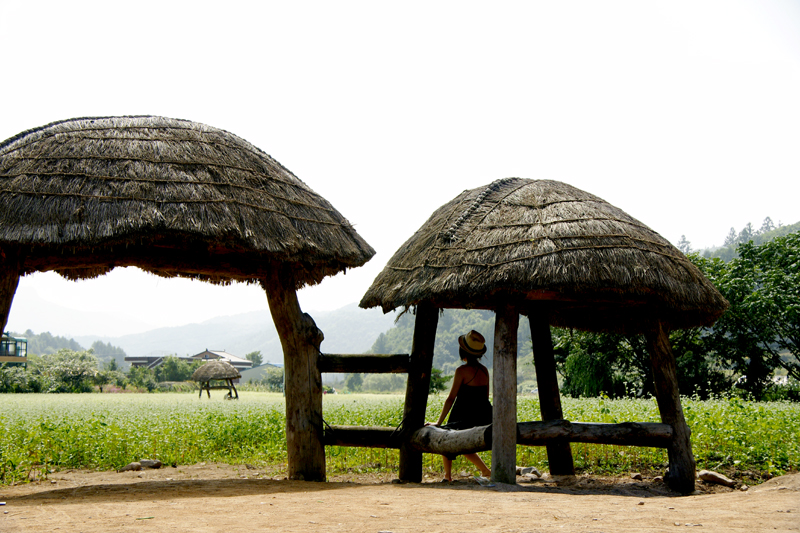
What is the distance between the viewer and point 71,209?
5848mm

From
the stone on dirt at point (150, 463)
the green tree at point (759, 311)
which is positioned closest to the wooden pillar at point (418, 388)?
the stone on dirt at point (150, 463)

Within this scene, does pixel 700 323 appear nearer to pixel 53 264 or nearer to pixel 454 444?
pixel 454 444

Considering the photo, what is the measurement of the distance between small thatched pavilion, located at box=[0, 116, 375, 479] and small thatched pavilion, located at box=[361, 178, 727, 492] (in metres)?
1.02

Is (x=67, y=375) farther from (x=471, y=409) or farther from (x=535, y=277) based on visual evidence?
(x=535, y=277)

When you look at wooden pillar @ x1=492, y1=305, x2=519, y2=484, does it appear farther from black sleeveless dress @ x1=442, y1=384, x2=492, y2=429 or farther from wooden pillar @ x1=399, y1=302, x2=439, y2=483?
wooden pillar @ x1=399, y1=302, x2=439, y2=483

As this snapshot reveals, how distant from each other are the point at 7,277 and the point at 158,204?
1.59 m

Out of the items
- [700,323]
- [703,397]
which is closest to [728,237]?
[703,397]

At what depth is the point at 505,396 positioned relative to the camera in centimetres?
620

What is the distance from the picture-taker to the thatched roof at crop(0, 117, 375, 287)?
5.79 metres

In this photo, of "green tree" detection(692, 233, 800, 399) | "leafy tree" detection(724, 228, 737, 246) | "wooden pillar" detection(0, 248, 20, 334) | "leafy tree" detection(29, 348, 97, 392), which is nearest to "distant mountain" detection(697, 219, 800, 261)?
"leafy tree" detection(724, 228, 737, 246)

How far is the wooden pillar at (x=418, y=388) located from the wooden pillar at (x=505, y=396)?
1.13 metres

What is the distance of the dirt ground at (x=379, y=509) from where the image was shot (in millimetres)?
3851

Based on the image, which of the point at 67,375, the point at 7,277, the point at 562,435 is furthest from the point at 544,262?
the point at 67,375

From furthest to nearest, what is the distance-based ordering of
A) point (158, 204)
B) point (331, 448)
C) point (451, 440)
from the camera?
point (331, 448)
point (451, 440)
point (158, 204)
